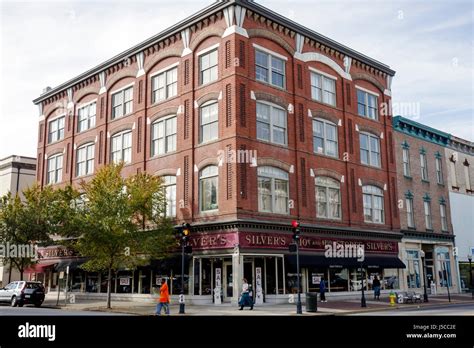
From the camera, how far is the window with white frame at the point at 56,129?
151 ft

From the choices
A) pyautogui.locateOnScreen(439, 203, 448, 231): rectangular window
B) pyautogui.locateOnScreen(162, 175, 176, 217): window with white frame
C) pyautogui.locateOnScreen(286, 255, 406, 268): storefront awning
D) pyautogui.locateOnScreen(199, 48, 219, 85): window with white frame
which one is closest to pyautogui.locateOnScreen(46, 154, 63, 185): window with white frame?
pyautogui.locateOnScreen(162, 175, 176, 217): window with white frame

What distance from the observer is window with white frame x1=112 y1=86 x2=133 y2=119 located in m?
38.7

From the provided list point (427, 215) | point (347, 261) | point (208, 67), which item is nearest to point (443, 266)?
point (427, 215)

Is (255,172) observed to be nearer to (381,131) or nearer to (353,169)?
(353,169)

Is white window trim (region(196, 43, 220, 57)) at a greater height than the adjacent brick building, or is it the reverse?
white window trim (region(196, 43, 220, 57))

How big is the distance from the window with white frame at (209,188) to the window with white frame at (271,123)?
357 centimetres

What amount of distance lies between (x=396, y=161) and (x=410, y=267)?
28.1 feet

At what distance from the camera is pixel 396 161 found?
41844mm

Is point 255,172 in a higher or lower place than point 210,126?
lower

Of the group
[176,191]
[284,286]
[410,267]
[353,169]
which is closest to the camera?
[284,286]

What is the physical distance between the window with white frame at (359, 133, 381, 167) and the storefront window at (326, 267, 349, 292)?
886 cm

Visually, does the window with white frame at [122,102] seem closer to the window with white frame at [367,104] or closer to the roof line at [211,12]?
the roof line at [211,12]

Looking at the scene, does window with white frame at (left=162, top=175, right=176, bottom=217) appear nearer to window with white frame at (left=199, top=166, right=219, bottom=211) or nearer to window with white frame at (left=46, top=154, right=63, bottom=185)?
window with white frame at (left=199, top=166, right=219, bottom=211)
